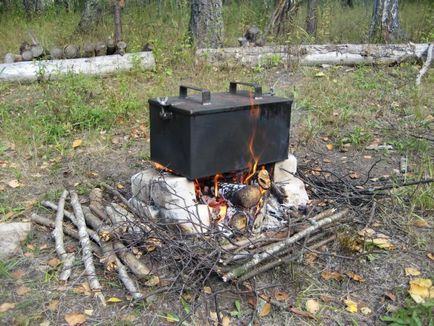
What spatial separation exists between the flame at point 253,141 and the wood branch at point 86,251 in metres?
1.22

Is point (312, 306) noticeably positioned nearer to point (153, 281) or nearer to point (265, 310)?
point (265, 310)

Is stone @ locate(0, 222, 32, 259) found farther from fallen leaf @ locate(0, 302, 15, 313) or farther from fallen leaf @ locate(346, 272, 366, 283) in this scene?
fallen leaf @ locate(346, 272, 366, 283)

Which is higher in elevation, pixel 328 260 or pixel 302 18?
pixel 302 18

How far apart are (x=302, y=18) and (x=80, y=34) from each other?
492cm

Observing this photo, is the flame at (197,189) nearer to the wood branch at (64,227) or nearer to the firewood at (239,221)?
the firewood at (239,221)

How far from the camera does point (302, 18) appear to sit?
10.6 meters

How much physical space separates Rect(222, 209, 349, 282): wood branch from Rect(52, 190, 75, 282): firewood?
0.99 metres

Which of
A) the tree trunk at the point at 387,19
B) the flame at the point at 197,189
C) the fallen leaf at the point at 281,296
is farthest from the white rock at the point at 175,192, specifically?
the tree trunk at the point at 387,19

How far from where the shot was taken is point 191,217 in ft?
10.4

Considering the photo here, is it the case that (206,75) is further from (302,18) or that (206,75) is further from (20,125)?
(302,18)

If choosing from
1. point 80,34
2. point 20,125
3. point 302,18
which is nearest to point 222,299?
point 20,125

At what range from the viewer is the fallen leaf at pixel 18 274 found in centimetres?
294

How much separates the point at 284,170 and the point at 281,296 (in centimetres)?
120

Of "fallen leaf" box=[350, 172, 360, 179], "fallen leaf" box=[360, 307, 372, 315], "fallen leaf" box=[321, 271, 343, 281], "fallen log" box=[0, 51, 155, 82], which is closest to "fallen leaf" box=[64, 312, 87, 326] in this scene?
"fallen leaf" box=[321, 271, 343, 281]
